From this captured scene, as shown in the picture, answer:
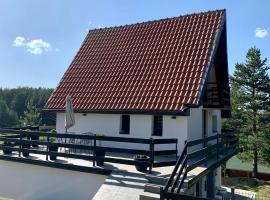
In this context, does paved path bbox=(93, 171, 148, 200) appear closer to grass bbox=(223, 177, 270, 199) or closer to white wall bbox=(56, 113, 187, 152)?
white wall bbox=(56, 113, 187, 152)

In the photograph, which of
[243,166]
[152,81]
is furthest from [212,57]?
[243,166]

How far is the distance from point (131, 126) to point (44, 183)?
4.68 metres

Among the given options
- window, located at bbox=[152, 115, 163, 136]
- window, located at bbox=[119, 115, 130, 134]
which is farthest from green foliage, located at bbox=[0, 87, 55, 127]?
window, located at bbox=[152, 115, 163, 136]

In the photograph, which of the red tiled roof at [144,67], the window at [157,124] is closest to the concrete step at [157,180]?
the red tiled roof at [144,67]

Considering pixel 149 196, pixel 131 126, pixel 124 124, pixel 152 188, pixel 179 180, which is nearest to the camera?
pixel 149 196

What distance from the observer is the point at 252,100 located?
31.2m

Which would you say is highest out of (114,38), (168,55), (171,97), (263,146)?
(114,38)

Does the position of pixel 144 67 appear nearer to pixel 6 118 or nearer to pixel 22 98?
pixel 6 118

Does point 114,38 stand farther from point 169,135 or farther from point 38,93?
point 38,93

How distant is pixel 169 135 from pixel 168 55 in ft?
14.1

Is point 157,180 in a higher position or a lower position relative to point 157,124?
lower

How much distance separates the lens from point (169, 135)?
13273 millimetres

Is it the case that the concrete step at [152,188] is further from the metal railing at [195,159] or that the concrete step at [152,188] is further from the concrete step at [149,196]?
the metal railing at [195,159]

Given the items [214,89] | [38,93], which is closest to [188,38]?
[214,89]
